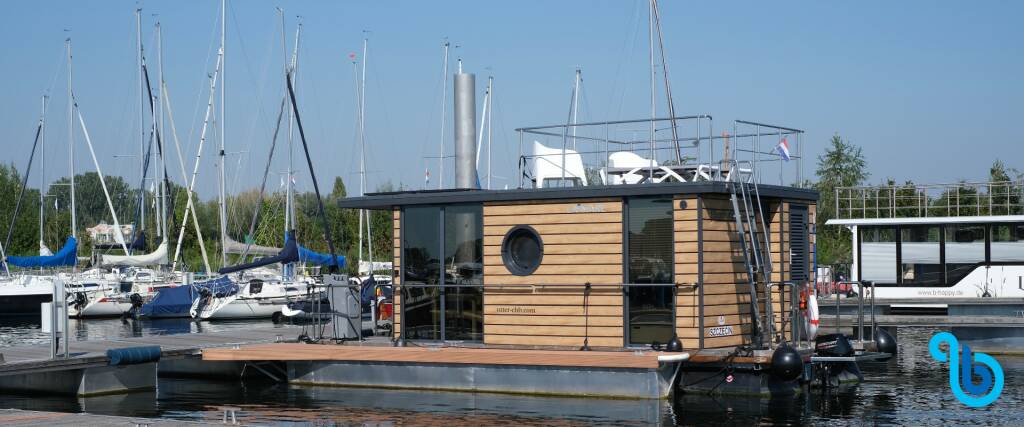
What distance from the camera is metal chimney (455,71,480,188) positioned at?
69.2 ft

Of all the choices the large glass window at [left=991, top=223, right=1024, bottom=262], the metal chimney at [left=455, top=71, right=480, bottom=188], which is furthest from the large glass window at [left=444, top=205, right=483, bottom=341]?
the large glass window at [left=991, top=223, right=1024, bottom=262]

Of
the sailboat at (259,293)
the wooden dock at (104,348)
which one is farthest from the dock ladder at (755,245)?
the sailboat at (259,293)

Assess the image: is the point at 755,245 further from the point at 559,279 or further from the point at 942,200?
the point at 942,200

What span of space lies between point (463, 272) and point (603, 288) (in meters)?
2.37

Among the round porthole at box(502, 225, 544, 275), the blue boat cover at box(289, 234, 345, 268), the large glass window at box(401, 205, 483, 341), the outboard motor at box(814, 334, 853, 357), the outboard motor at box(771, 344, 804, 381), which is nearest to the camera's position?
the outboard motor at box(771, 344, 804, 381)

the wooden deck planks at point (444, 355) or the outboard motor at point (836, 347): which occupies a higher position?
the outboard motor at point (836, 347)

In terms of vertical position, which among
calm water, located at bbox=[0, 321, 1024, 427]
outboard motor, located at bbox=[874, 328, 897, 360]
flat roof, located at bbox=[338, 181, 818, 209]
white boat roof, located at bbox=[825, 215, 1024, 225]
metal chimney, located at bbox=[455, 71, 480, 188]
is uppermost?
metal chimney, located at bbox=[455, 71, 480, 188]

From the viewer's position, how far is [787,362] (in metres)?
16.4

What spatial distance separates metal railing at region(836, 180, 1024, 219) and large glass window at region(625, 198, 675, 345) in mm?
12101

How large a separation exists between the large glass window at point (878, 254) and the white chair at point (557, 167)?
1326 cm

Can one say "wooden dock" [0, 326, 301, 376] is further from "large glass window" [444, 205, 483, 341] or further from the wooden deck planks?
"large glass window" [444, 205, 483, 341]

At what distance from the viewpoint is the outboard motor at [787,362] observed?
16438mm

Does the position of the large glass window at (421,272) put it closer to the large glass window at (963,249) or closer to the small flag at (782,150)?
the small flag at (782,150)

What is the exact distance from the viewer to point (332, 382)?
766 inches
